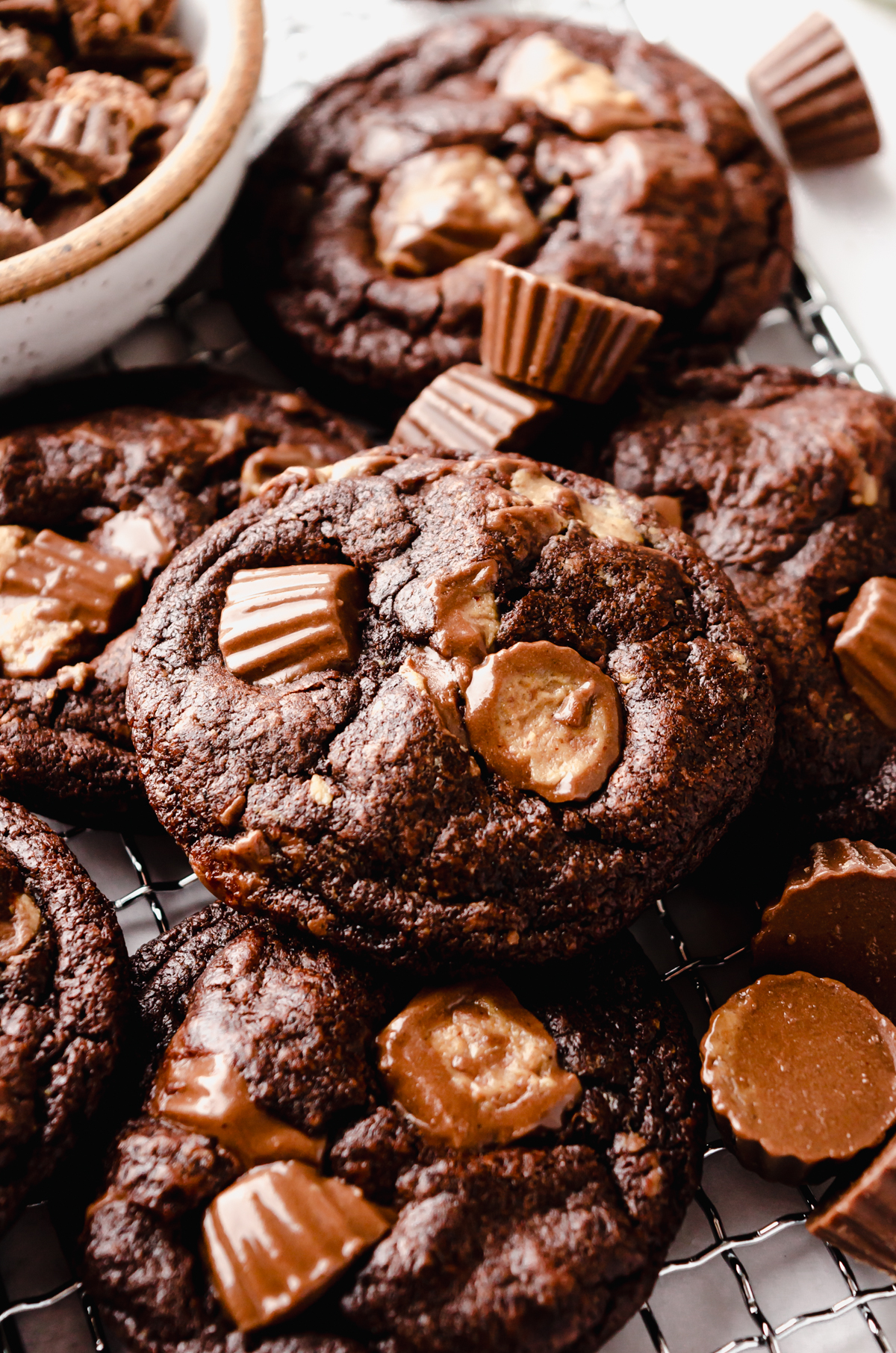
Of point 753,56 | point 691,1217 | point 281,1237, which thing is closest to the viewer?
point 281,1237

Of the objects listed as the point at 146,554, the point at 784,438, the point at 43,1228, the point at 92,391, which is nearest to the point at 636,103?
the point at 784,438

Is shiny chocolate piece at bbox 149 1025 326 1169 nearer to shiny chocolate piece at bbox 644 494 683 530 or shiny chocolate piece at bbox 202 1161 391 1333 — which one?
shiny chocolate piece at bbox 202 1161 391 1333

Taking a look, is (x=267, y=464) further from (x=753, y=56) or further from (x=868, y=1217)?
(x=753, y=56)

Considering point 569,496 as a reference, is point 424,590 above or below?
below

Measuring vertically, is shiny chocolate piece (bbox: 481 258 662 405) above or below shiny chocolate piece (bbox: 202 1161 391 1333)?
above

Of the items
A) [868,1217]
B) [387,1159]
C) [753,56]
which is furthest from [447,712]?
[753,56]

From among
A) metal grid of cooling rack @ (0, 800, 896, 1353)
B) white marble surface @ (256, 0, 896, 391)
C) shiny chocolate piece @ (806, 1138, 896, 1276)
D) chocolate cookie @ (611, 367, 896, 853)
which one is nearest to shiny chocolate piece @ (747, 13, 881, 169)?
white marble surface @ (256, 0, 896, 391)

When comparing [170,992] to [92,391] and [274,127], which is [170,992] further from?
[274,127]
